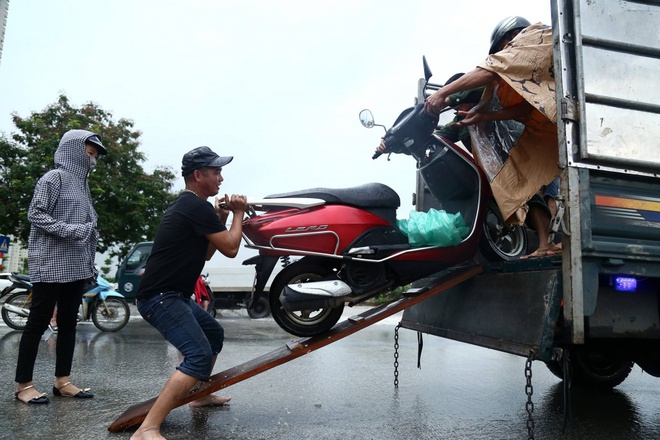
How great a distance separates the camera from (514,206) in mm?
3533

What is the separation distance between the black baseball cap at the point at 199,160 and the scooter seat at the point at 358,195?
44 cm

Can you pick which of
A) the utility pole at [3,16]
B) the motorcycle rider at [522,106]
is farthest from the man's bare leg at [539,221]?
the utility pole at [3,16]

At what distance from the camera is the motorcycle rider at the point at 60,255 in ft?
→ 12.1

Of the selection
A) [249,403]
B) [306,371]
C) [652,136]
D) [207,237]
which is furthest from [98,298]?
[652,136]

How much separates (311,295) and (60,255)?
186 cm

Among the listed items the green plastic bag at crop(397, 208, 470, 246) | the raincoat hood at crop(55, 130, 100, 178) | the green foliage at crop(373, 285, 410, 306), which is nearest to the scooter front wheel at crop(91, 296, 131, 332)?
the green foliage at crop(373, 285, 410, 306)

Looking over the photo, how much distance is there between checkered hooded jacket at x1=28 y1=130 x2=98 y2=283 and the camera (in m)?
3.70

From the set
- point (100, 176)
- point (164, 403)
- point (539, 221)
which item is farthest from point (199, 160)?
point (100, 176)

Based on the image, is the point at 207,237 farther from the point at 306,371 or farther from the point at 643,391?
the point at 643,391

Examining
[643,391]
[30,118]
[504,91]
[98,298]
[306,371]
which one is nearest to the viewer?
[504,91]

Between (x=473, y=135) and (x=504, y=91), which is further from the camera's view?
(x=473, y=135)

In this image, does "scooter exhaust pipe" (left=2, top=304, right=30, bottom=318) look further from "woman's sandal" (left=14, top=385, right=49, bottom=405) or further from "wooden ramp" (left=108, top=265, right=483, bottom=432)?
"wooden ramp" (left=108, top=265, right=483, bottom=432)

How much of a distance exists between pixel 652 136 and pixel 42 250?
3954 millimetres

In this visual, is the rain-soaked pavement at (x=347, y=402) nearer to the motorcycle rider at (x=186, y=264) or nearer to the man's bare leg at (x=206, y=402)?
the man's bare leg at (x=206, y=402)
